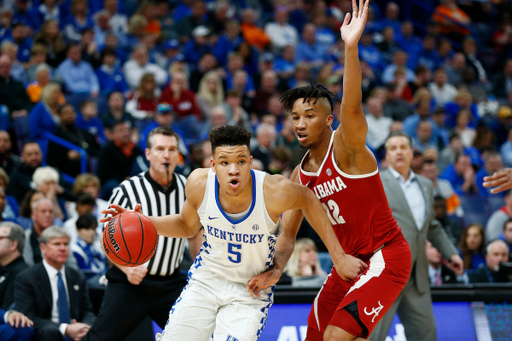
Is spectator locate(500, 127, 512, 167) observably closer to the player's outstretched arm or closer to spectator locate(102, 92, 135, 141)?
spectator locate(102, 92, 135, 141)

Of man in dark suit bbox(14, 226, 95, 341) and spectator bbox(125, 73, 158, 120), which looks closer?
man in dark suit bbox(14, 226, 95, 341)

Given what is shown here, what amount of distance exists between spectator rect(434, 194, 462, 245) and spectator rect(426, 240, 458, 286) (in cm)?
115

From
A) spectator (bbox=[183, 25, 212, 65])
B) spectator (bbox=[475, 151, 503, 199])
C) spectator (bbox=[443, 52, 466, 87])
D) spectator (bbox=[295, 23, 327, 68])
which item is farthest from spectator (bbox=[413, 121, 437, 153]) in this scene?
spectator (bbox=[183, 25, 212, 65])

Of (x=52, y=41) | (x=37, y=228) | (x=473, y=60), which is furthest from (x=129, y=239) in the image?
(x=473, y=60)

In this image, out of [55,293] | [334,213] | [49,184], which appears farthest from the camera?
[49,184]

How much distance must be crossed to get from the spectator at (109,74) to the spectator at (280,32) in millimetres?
3856

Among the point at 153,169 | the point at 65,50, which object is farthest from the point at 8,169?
the point at 153,169

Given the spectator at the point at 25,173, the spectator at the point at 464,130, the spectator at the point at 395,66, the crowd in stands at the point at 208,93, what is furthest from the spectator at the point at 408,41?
the spectator at the point at 25,173

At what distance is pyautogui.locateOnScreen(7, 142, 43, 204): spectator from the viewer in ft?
24.2

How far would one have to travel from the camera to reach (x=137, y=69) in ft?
33.6

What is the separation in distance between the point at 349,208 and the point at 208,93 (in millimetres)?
6641

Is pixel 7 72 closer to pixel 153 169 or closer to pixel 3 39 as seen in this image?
pixel 3 39

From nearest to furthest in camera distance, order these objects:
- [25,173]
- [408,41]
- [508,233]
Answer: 1. [508,233]
2. [25,173]
3. [408,41]

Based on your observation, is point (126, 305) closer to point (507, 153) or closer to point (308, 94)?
point (308, 94)
